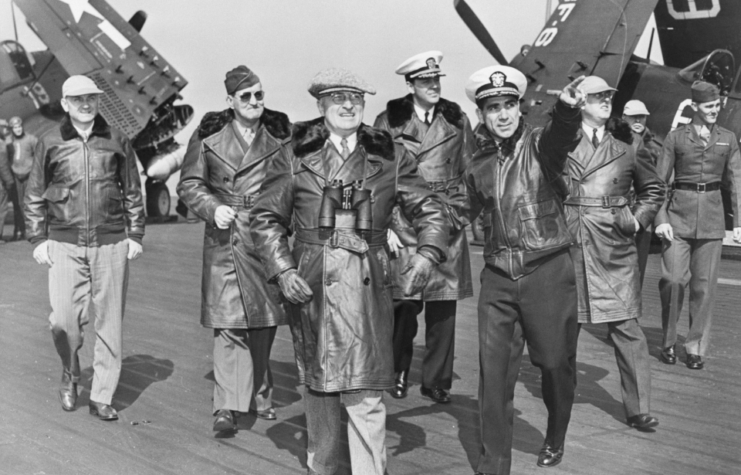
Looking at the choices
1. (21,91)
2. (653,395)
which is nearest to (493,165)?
(653,395)

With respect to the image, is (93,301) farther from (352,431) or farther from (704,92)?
(704,92)

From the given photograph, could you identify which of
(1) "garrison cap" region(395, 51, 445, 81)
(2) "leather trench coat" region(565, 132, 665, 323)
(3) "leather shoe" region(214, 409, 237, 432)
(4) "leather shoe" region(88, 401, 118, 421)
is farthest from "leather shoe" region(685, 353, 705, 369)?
(4) "leather shoe" region(88, 401, 118, 421)

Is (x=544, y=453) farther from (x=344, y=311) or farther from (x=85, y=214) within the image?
(x=85, y=214)

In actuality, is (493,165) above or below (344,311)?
above

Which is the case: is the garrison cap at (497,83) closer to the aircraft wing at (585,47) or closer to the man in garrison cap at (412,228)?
the man in garrison cap at (412,228)

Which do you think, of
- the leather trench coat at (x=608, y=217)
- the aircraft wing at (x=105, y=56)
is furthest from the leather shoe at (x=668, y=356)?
the aircraft wing at (x=105, y=56)

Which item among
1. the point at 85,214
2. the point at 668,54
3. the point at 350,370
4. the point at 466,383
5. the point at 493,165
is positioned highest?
the point at 668,54

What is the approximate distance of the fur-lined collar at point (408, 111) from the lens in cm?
751

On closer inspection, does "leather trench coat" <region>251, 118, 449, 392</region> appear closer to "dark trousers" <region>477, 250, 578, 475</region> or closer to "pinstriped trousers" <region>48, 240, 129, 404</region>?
"dark trousers" <region>477, 250, 578, 475</region>

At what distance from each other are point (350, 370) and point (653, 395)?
10.5 ft

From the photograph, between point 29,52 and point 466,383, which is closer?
point 466,383

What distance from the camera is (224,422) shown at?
20.3ft

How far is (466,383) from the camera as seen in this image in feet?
25.3

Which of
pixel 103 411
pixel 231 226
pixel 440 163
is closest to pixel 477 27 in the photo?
pixel 440 163
